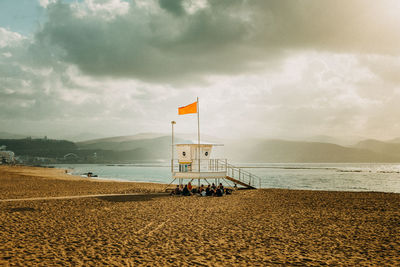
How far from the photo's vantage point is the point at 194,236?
399 inches

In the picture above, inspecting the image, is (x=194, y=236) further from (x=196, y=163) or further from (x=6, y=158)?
(x=6, y=158)

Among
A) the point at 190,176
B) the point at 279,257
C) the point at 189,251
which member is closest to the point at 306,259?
the point at 279,257

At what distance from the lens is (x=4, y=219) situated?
12.3m

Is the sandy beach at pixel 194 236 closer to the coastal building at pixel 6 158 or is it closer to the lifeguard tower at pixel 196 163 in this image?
the lifeguard tower at pixel 196 163

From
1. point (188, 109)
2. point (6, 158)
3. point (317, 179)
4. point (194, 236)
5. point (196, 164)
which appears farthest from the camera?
point (6, 158)

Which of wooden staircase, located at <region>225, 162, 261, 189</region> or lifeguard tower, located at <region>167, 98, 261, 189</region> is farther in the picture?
wooden staircase, located at <region>225, 162, 261, 189</region>

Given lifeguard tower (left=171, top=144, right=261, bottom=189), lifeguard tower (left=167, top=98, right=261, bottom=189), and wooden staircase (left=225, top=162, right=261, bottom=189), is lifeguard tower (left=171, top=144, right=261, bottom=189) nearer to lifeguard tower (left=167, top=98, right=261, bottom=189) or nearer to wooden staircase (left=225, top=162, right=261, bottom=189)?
lifeguard tower (left=167, top=98, right=261, bottom=189)

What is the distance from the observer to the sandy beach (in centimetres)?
766

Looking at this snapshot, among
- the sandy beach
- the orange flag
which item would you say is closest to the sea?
the orange flag

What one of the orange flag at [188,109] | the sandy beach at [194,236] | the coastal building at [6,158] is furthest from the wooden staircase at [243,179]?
the coastal building at [6,158]

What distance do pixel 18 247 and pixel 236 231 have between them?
7156 mm

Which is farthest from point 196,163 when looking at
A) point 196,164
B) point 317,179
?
point 317,179

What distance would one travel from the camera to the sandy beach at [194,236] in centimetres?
766

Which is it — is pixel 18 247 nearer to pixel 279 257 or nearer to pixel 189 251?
pixel 189 251
